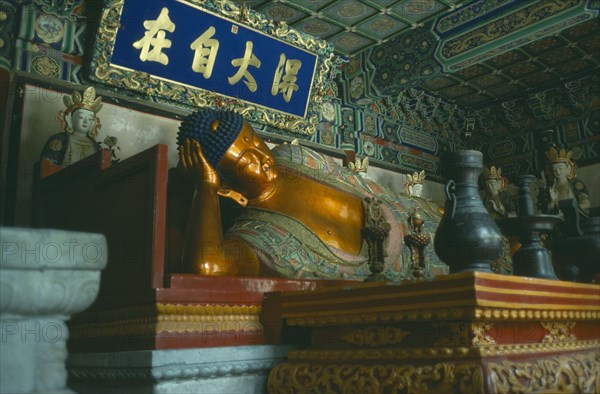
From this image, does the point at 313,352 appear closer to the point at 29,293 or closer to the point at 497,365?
the point at 497,365

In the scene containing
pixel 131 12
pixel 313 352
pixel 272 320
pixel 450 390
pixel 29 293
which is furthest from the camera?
pixel 131 12

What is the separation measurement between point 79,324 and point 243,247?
685mm

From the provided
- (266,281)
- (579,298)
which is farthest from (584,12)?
(266,281)

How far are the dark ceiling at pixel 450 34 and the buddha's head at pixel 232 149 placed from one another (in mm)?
1472

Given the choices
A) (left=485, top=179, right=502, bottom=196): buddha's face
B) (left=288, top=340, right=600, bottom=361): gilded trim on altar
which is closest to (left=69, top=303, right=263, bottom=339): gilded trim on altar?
(left=288, top=340, right=600, bottom=361): gilded trim on altar

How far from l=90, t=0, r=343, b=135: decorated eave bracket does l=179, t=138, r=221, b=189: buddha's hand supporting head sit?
3.42 ft

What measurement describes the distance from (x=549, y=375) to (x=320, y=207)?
65.0 inches

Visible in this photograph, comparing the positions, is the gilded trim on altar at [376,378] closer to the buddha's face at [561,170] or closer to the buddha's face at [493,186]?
the buddha's face at [493,186]

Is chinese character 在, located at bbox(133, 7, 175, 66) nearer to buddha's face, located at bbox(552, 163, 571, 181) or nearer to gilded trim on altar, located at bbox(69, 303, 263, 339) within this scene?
gilded trim on altar, located at bbox(69, 303, 263, 339)

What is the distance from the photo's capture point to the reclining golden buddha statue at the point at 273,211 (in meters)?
2.21

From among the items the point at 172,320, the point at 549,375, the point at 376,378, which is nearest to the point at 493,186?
the point at 549,375

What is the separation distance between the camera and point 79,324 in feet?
6.48

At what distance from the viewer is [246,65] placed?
3703 mm

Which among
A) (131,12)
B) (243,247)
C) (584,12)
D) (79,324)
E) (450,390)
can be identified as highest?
(584,12)
